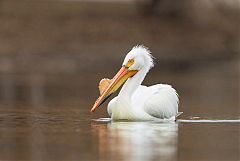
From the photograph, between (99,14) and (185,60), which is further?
(99,14)

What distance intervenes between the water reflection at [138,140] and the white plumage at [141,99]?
0.67 ft

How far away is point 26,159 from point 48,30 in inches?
917

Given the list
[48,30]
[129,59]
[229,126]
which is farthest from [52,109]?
[48,30]

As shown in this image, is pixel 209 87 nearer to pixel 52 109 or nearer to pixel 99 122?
pixel 52 109

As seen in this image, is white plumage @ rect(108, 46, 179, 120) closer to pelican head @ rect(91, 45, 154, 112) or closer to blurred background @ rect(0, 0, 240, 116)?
pelican head @ rect(91, 45, 154, 112)

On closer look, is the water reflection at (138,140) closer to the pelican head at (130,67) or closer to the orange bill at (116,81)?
the orange bill at (116,81)

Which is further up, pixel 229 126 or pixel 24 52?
pixel 24 52

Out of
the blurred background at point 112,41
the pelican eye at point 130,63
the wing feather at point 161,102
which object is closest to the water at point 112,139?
the wing feather at point 161,102

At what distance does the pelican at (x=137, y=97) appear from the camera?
41.5ft

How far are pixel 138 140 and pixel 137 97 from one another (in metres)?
2.67

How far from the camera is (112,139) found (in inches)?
419

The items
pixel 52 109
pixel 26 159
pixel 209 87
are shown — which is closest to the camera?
pixel 26 159

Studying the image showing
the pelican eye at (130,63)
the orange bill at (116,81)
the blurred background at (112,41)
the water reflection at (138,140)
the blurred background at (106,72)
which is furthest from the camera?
the blurred background at (112,41)

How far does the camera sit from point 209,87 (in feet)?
76.2
